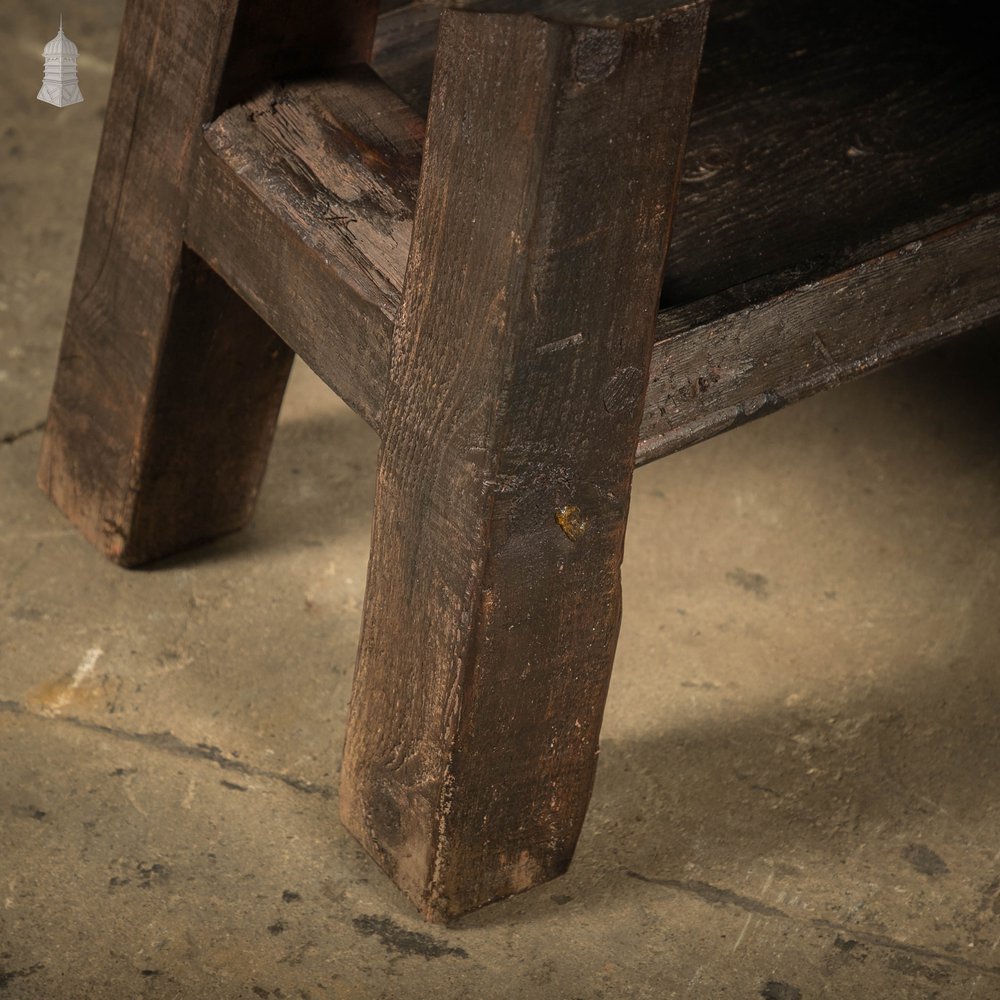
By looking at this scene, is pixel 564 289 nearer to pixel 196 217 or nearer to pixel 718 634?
pixel 196 217

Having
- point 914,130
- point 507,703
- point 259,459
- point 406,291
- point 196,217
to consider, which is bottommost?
point 259,459

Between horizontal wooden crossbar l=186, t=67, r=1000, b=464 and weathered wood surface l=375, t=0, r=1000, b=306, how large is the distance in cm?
4

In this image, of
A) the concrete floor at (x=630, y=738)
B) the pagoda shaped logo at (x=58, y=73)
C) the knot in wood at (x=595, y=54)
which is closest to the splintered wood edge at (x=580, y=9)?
the knot in wood at (x=595, y=54)

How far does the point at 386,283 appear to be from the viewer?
4.67 ft

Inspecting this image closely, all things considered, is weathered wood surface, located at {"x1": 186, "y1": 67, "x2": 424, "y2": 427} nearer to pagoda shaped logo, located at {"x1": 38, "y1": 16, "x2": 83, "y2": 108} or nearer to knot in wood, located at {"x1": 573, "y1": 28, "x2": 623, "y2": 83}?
pagoda shaped logo, located at {"x1": 38, "y1": 16, "x2": 83, "y2": 108}

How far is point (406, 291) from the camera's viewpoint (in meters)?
1.35

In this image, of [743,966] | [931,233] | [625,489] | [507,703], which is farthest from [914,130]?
[743,966]

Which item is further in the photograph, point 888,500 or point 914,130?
point 888,500

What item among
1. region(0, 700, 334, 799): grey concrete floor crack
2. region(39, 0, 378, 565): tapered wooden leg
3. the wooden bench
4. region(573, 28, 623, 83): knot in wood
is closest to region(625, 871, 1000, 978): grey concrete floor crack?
the wooden bench

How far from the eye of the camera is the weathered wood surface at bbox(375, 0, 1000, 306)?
150 cm

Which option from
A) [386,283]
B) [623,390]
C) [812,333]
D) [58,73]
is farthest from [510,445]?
[58,73]

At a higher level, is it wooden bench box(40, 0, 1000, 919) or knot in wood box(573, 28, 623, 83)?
knot in wood box(573, 28, 623, 83)

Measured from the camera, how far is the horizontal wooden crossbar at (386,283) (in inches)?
55.6

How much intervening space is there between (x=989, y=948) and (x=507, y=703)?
0.51 meters
